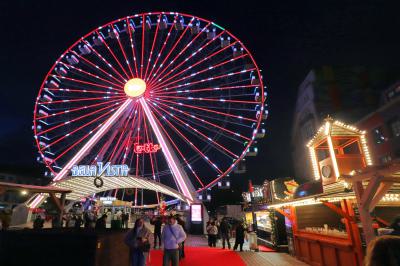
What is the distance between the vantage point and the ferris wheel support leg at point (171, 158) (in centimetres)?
2036

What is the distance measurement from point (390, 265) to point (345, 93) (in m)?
38.8

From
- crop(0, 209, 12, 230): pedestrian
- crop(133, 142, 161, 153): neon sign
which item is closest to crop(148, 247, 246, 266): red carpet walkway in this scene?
crop(0, 209, 12, 230): pedestrian

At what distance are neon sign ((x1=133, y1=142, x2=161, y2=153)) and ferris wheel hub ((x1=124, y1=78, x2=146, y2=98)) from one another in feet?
14.3

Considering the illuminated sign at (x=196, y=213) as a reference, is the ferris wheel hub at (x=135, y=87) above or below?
above

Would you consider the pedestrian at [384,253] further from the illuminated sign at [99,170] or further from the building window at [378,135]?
the building window at [378,135]

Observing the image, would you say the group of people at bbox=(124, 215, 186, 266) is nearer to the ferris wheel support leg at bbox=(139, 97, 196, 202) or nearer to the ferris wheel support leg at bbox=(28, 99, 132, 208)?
the ferris wheel support leg at bbox=(139, 97, 196, 202)

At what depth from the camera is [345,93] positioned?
35406 millimetres

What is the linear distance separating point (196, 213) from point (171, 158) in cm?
550

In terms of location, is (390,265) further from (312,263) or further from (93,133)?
(93,133)

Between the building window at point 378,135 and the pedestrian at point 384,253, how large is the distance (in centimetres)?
2518

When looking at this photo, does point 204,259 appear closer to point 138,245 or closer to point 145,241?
point 145,241

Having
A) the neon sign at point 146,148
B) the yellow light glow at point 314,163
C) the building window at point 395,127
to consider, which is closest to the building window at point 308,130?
the building window at point 395,127

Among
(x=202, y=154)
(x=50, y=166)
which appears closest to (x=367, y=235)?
(x=202, y=154)

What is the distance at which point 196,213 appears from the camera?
73.2 ft
